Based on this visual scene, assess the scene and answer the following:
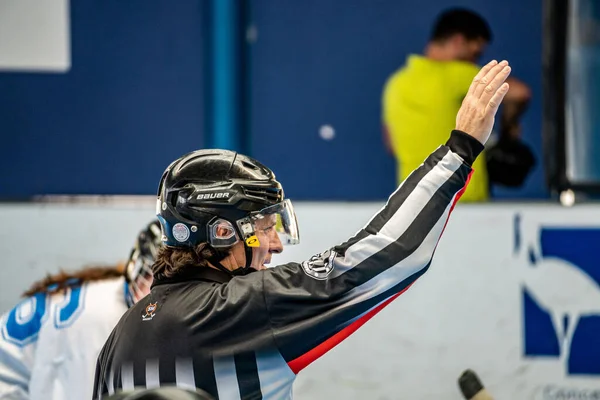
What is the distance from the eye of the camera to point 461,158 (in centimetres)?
196

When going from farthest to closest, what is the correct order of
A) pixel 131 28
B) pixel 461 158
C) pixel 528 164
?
pixel 131 28 → pixel 528 164 → pixel 461 158

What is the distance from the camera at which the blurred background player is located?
9.87ft

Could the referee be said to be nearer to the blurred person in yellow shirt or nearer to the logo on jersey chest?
the logo on jersey chest

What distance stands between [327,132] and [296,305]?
2705 mm

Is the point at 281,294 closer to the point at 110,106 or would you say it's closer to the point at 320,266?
the point at 320,266

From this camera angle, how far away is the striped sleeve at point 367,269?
1.94 meters

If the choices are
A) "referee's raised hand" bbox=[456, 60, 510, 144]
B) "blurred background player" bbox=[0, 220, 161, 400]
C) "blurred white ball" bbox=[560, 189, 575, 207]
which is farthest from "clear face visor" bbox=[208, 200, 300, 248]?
"blurred white ball" bbox=[560, 189, 575, 207]

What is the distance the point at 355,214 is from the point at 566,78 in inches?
42.7

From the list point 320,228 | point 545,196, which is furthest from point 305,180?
point 545,196

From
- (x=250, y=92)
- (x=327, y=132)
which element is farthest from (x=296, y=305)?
(x=250, y=92)

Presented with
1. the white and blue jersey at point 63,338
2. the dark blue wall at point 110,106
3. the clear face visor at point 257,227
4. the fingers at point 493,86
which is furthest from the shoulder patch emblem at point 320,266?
the dark blue wall at point 110,106

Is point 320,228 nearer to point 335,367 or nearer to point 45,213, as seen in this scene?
point 335,367

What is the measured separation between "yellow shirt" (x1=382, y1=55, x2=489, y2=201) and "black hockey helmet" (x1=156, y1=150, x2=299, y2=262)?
92.2 inches

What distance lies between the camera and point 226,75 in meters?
4.61
